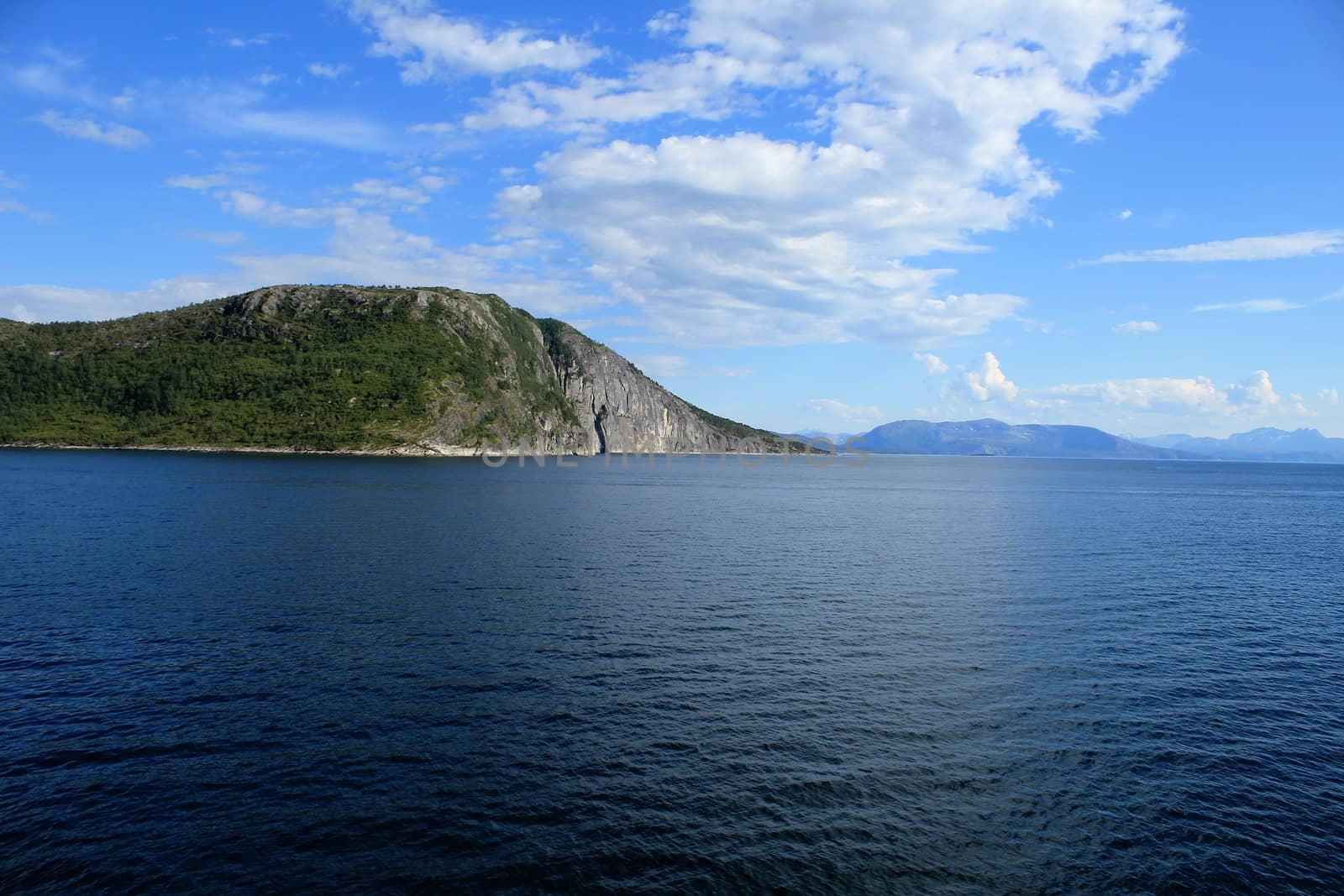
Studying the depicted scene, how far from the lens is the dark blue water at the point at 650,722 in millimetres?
19531

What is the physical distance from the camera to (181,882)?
1788 centimetres

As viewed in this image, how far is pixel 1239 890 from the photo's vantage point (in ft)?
62.5

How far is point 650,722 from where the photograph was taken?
27.8 metres

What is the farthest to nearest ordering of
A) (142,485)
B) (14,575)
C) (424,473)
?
(424,473) < (142,485) < (14,575)

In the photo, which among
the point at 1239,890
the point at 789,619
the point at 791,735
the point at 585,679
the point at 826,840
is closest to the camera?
the point at 1239,890

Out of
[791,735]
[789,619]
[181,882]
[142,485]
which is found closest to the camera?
[181,882]

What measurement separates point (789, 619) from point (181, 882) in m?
32.3

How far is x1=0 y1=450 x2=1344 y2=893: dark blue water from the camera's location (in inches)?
769

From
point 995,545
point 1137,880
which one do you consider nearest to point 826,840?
point 1137,880

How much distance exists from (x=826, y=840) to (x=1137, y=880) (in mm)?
8248

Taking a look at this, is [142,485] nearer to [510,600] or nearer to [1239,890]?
[510,600]

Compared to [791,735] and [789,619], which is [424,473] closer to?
[789,619]

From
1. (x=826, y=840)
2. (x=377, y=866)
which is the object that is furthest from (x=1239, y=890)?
(x=377, y=866)

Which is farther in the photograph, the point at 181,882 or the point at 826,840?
the point at 826,840
